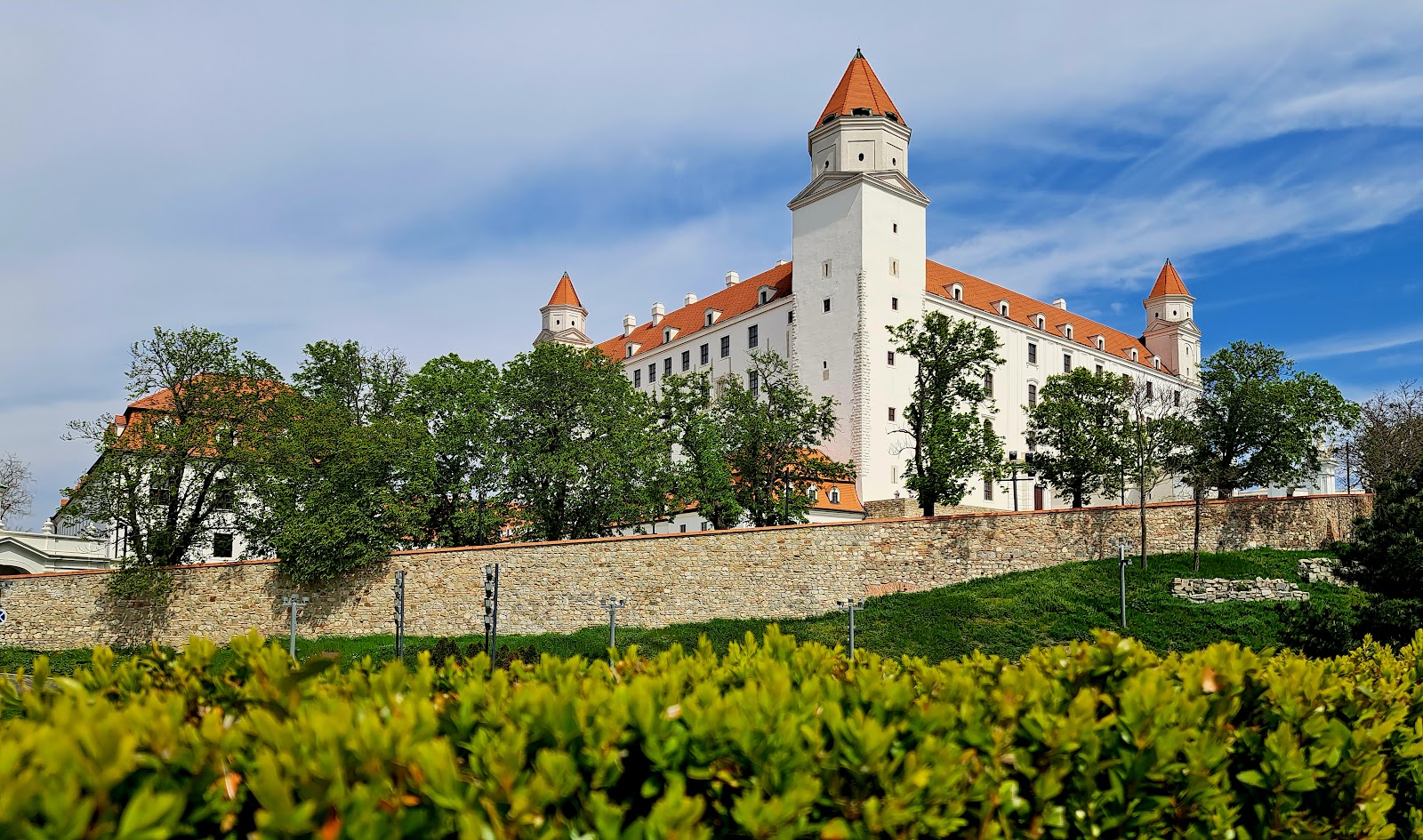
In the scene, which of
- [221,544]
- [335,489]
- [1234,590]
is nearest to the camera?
[1234,590]

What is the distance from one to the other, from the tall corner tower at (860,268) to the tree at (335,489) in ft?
73.4

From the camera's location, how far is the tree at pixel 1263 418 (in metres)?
38.9

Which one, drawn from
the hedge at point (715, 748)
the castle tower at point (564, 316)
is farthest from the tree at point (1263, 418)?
the castle tower at point (564, 316)

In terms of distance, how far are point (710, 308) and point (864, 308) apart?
1550cm

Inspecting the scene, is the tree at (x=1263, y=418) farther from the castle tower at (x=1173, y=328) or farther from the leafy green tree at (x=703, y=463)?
the castle tower at (x=1173, y=328)

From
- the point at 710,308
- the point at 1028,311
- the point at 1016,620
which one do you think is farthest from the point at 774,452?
the point at 1028,311

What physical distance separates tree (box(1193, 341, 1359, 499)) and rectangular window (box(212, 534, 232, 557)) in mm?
39358

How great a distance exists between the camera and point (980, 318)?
192 feet

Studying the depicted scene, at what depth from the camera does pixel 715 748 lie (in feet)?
10.8

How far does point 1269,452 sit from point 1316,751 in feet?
132

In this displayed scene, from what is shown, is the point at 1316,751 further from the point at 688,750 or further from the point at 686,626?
the point at 686,626

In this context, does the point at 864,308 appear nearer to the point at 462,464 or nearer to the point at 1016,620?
the point at 462,464

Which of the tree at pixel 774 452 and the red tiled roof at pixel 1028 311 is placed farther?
the red tiled roof at pixel 1028 311

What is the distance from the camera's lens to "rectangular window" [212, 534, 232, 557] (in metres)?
38.6
